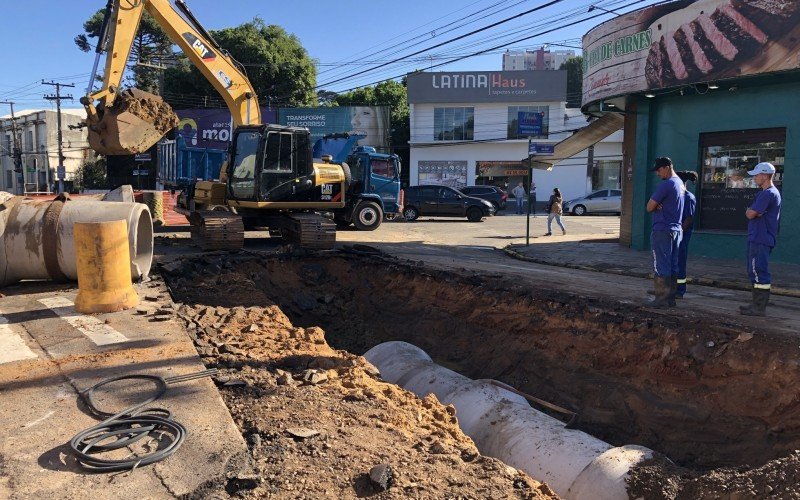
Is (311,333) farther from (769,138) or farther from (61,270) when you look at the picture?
(769,138)

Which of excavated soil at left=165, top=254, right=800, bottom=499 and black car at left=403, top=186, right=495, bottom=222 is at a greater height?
black car at left=403, top=186, right=495, bottom=222

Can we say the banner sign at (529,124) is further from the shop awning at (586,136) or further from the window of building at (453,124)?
the window of building at (453,124)

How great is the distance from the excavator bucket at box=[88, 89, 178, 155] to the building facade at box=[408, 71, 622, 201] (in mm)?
28845

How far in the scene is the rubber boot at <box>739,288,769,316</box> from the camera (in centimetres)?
736

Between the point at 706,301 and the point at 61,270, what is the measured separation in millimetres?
8901

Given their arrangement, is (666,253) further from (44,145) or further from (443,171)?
(44,145)

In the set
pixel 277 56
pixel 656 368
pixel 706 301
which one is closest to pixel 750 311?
pixel 706 301

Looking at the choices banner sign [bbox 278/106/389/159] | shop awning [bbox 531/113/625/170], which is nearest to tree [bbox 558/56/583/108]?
banner sign [bbox 278/106/389/159]

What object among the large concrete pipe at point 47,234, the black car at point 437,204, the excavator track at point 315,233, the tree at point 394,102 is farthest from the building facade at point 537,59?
the large concrete pipe at point 47,234

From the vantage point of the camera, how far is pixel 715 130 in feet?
42.6

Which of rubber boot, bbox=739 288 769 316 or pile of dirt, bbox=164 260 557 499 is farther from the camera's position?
rubber boot, bbox=739 288 769 316

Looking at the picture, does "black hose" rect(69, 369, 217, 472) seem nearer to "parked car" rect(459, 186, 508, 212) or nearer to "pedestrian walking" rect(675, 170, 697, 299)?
"pedestrian walking" rect(675, 170, 697, 299)

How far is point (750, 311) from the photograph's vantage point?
739 centimetres

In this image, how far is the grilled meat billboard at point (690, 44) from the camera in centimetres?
1103
